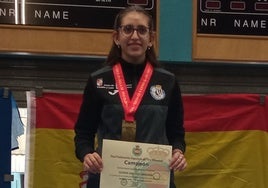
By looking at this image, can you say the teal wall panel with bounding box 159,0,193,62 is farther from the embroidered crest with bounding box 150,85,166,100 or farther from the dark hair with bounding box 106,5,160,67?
the embroidered crest with bounding box 150,85,166,100

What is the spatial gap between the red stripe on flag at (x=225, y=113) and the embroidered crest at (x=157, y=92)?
1.30 m

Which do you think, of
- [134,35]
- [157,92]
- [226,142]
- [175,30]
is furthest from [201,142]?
[134,35]

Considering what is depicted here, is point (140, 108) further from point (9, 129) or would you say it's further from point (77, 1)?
point (77, 1)

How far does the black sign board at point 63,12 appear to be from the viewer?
11.9 ft

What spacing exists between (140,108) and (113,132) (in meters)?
0.16

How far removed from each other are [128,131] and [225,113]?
1569 mm

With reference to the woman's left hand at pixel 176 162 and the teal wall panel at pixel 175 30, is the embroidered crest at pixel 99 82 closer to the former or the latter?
the woman's left hand at pixel 176 162

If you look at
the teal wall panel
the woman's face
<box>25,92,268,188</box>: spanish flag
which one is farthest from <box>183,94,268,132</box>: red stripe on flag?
the woman's face

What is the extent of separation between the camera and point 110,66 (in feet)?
7.18

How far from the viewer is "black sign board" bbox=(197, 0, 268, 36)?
3.83m

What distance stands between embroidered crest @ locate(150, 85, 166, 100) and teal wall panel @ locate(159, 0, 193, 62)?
1.72m

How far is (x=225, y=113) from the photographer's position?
342cm

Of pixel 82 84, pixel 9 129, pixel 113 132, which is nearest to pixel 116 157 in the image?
pixel 113 132

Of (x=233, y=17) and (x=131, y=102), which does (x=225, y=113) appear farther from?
(x=131, y=102)
